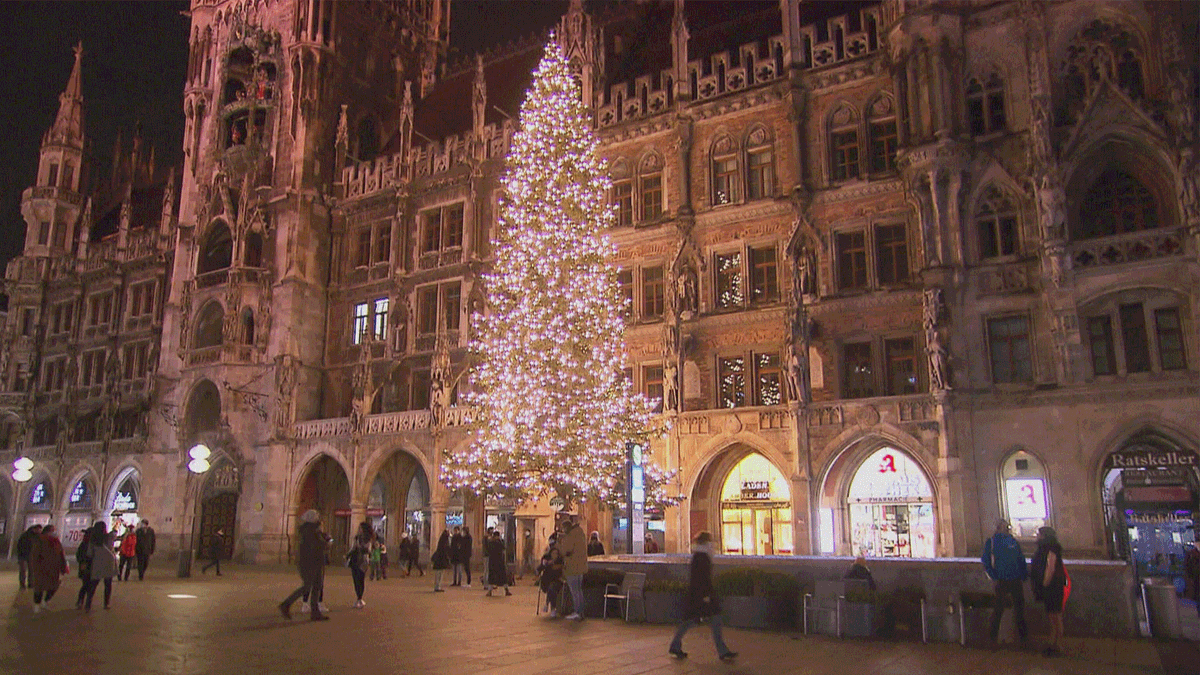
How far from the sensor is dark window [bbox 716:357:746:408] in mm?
28859

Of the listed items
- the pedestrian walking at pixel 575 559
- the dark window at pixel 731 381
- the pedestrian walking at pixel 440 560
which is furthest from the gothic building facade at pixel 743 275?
the pedestrian walking at pixel 575 559

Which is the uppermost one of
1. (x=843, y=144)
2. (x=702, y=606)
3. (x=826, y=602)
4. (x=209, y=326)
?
(x=843, y=144)

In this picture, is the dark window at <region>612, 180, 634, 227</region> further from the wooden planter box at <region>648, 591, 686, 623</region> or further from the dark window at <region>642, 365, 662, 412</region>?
the wooden planter box at <region>648, 591, 686, 623</region>

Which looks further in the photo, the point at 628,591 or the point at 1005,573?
the point at 628,591

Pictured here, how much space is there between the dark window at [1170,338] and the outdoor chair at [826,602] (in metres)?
13.7

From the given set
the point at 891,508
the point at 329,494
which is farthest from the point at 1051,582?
the point at 329,494

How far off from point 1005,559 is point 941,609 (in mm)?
1249

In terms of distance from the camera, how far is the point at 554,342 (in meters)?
24.9

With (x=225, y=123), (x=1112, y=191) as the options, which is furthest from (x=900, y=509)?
(x=225, y=123)

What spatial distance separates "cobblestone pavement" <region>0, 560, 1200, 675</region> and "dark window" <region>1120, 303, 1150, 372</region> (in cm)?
1185

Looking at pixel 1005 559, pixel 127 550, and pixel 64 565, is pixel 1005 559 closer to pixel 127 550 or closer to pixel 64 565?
pixel 64 565

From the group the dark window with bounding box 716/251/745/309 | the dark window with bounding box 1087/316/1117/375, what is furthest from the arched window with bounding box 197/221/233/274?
the dark window with bounding box 1087/316/1117/375

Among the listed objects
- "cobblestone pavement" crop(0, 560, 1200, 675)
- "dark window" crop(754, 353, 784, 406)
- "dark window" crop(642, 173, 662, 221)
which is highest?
"dark window" crop(642, 173, 662, 221)

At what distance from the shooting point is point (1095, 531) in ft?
73.4
